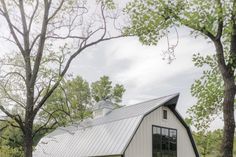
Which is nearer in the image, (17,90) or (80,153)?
(17,90)

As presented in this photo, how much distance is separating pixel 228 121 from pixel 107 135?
687 inches

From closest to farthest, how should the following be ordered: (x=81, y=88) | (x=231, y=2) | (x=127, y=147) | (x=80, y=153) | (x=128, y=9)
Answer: (x=231, y=2) → (x=128, y=9) → (x=127, y=147) → (x=80, y=153) → (x=81, y=88)

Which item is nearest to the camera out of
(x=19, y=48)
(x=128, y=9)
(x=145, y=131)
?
(x=128, y=9)

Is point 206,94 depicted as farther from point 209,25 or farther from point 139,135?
point 139,135

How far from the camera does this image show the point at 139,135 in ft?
86.7

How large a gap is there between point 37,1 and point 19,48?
2008 millimetres

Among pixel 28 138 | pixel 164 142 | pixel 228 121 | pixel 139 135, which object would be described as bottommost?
pixel 28 138

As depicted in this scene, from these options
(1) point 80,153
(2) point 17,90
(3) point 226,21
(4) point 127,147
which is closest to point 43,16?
(2) point 17,90

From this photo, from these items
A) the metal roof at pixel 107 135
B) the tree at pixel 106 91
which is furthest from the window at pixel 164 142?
the tree at pixel 106 91

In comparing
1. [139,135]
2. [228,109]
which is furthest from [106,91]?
[228,109]

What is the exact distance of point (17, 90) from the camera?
49.6 feet

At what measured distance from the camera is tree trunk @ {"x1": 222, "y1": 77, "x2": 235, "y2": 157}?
34.2 ft

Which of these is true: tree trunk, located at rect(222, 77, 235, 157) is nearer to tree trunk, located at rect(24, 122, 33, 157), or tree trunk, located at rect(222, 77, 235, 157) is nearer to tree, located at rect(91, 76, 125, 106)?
tree trunk, located at rect(24, 122, 33, 157)

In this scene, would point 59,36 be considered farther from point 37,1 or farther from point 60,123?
point 60,123
